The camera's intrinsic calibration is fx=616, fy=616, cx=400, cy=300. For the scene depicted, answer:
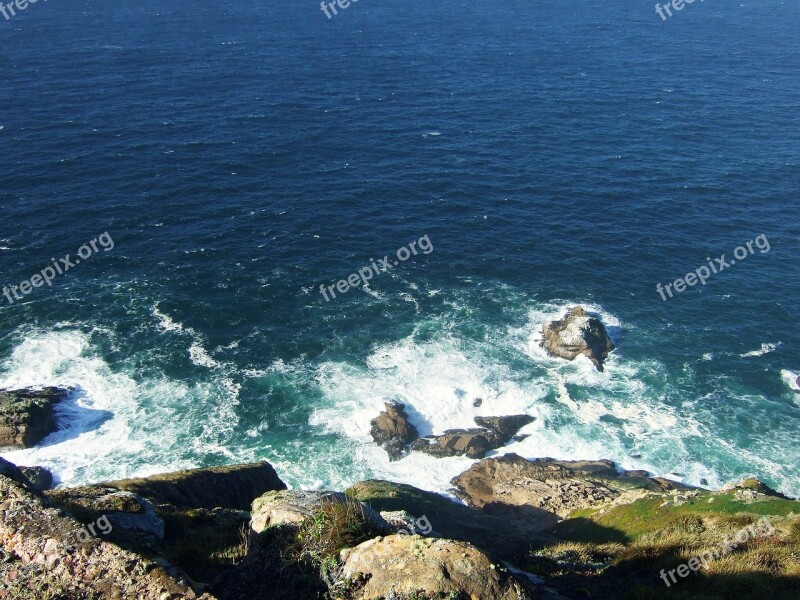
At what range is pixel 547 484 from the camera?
58031 millimetres

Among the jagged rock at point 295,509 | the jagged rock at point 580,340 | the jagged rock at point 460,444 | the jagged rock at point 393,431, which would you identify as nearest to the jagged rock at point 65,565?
the jagged rock at point 295,509

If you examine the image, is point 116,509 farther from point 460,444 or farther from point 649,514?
point 460,444

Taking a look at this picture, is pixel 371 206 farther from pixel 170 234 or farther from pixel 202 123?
pixel 202 123

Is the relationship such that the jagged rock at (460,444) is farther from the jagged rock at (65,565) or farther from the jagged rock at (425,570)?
the jagged rock at (65,565)

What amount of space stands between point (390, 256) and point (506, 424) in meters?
34.1

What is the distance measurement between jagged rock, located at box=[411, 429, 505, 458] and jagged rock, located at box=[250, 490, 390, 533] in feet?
131

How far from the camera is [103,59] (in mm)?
159125

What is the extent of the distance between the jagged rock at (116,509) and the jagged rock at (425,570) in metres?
9.97

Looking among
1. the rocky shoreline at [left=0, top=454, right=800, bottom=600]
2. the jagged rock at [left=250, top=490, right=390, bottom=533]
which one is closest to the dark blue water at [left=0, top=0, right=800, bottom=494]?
the rocky shoreline at [left=0, top=454, right=800, bottom=600]

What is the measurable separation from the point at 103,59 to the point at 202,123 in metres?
54.1

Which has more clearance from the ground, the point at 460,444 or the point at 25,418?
the point at 25,418

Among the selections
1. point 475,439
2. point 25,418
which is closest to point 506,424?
point 475,439

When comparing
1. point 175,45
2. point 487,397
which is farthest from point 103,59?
point 487,397

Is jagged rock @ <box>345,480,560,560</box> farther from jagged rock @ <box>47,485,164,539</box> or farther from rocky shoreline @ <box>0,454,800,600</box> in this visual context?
jagged rock @ <box>47,485,164,539</box>
